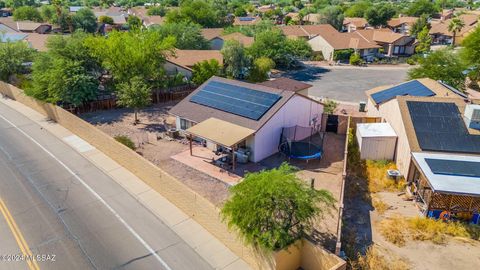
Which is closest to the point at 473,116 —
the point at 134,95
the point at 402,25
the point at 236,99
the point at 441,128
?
the point at 441,128

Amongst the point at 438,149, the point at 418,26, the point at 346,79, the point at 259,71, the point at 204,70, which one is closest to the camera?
the point at 438,149

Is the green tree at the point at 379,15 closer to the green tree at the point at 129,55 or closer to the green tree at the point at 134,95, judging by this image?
the green tree at the point at 129,55

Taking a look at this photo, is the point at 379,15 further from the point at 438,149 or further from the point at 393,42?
the point at 438,149

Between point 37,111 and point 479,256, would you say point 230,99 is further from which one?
point 37,111

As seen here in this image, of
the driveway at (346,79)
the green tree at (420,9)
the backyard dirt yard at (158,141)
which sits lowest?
the backyard dirt yard at (158,141)

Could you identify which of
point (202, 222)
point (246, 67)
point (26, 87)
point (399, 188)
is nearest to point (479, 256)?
point (399, 188)

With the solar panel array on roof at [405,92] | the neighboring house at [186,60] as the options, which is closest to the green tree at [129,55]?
the neighboring house at [186,60]

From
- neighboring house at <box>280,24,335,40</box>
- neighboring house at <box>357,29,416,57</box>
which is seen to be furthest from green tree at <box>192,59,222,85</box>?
neighboring house at <box>357,29,416,57</box>
